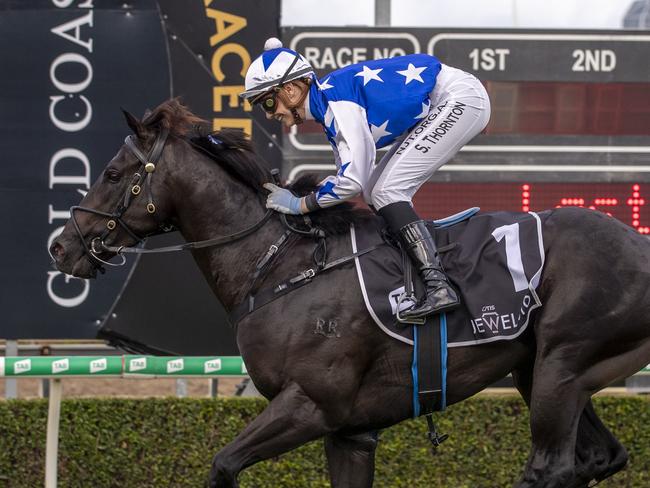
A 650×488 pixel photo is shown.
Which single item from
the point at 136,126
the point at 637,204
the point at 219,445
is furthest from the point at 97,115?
the point at 637,204

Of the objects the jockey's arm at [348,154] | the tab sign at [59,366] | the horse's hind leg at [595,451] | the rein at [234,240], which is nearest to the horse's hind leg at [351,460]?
the rein at [234,240]

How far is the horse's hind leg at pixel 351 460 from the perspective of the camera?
154 inches

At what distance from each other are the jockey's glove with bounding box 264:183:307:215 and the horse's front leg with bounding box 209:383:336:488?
0.60m

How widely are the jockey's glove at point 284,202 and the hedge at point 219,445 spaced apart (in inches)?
65.4

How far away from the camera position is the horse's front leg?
3.60 meters

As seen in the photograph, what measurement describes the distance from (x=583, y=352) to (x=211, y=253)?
128 cm

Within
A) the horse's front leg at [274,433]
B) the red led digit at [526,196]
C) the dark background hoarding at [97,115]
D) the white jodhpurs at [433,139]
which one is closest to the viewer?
the horse's front leg at [274,433]

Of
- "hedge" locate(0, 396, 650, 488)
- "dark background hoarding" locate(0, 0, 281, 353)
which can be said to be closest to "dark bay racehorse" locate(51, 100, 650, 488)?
"hedge" locate(0, 396, 650, 488)

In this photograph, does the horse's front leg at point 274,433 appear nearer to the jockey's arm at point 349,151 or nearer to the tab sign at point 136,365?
the jockey's arm at point 349,151

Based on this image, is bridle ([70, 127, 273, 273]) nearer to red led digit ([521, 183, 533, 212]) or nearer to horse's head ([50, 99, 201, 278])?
horse's head ([50, 99, 201, 278])

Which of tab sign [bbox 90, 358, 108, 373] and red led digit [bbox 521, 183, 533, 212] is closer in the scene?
tab sign [bbox 90, 358, 108, 373]

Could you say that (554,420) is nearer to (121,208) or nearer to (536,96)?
(121,208)

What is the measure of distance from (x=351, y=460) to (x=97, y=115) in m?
2.52

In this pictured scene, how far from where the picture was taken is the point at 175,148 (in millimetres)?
3891
